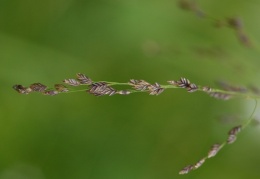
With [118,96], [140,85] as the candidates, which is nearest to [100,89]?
[140,85]

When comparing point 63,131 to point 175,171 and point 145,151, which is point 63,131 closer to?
point 145,151

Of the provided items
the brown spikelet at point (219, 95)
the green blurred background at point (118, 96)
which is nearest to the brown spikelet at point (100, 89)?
the brown spikelet at point (219, 95)

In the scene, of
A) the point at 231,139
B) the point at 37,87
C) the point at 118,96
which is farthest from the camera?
the point at 118,96

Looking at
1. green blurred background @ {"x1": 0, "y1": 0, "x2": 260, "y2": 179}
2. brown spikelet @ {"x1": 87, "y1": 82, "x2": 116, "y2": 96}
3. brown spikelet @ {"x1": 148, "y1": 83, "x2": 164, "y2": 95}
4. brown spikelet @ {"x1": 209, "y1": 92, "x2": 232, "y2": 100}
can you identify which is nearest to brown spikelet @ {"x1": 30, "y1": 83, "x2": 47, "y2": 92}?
brown spikelet @ {"x1": 87, "y1": 82, "x2": 116, "y2": 96}

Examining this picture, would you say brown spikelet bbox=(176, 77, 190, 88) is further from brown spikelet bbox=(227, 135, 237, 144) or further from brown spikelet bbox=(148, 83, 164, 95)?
brown spikelet bbox=(227, 135, 237, 144)

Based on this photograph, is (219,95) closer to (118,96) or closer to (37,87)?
(37,87)

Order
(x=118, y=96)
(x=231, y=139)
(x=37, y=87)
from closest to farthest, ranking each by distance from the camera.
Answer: (x=37, y=87) → (x=231, y=139) → (x=118, y=96)

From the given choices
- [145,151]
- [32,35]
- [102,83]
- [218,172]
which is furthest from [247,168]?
[102,83]
